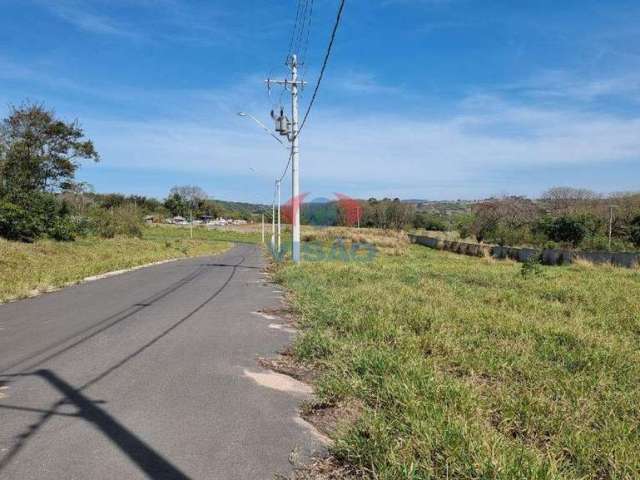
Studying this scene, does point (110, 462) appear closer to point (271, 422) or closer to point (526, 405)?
point (271, 422)

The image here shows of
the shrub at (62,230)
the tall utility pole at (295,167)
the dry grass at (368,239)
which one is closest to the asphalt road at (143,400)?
the tall utility pole at (295,167)

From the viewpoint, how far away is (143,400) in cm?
450

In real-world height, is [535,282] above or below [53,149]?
below

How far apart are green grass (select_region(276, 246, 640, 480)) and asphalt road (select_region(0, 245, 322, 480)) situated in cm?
60

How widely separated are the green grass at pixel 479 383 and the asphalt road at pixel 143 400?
598 millimetres

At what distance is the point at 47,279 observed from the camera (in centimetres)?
1376

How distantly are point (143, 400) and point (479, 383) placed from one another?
10.4 feet

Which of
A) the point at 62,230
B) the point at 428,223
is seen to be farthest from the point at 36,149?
the point at 428,223

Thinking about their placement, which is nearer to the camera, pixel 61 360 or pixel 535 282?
pixel 61 360

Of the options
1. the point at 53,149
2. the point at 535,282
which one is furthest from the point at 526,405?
the point at 53,149

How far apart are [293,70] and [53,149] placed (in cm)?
2221

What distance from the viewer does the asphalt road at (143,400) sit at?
3316 mm

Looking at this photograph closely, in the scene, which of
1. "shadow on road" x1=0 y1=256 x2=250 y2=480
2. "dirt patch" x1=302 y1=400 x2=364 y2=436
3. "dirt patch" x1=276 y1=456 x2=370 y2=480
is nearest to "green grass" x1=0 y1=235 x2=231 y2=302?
"shadow on road" x1=0 y1=256 x2=250 y2=480

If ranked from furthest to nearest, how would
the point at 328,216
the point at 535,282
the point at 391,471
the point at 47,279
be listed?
1. the point at 328,216
2. the point at 535,282
3. the point at 47,279
4. the point at 391,471
